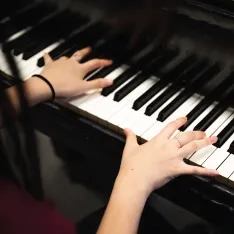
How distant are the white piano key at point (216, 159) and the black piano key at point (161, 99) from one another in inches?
8.5

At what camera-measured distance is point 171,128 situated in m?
1.13

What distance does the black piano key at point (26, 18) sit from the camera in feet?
4.90

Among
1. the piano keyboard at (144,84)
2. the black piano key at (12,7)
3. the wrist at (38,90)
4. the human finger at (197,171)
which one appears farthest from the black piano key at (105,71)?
the human finger at (197,171)

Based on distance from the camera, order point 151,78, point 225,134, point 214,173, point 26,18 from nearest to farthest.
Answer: point 214,173 < point 225,134 < point 151,78 < point 26,18

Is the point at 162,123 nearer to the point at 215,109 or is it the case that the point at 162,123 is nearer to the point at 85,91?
the point at 215,109

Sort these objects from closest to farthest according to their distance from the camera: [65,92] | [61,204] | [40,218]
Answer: [40,218], [65,92], [61,204]

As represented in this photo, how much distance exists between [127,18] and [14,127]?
45 centimetres

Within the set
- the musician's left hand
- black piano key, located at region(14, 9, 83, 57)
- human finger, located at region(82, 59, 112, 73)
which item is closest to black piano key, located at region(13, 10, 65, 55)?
black piano key, located at region(14, 9, 83, 57)

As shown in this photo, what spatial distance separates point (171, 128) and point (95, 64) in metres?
0.38

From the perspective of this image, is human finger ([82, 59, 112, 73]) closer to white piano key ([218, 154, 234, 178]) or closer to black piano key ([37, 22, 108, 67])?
black piano key ([37, 22, 108, 67])

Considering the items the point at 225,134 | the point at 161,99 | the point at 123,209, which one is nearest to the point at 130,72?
the point at 161,99

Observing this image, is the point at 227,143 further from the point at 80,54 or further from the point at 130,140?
the point at 80,54

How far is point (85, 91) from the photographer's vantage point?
1341mm

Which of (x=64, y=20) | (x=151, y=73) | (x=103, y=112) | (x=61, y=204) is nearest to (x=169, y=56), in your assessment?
(x=151, y=73)
